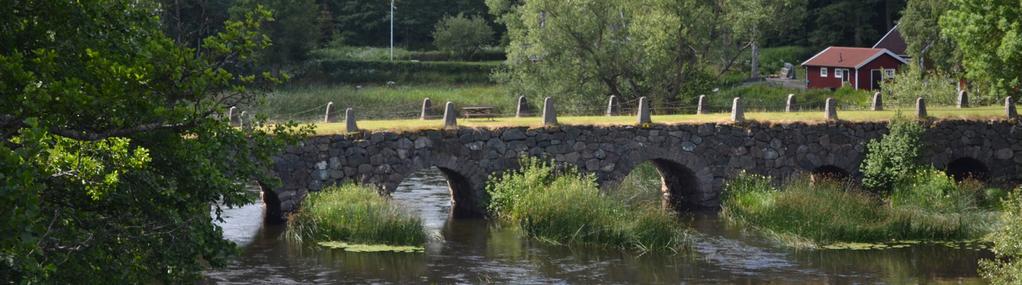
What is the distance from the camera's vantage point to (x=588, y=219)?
83.5 feet

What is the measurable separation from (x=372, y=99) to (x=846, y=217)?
31.2 metres

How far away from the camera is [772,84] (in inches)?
2470

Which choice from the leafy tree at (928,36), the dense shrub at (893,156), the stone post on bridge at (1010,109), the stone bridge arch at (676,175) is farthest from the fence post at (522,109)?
the leafy tree at (928,36)

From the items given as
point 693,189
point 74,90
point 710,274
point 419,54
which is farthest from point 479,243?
point 419,54

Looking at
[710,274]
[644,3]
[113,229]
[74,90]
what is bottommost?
[710,274]

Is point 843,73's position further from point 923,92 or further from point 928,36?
point 923,92

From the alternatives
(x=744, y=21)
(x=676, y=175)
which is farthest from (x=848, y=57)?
(x=676, y=175)

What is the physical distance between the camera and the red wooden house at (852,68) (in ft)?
203

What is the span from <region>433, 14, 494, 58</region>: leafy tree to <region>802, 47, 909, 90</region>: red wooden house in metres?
18.7

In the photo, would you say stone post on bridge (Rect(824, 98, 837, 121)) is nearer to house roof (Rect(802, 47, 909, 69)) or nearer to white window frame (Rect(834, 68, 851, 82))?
house roof (Rect(802, 47, 909, 69))

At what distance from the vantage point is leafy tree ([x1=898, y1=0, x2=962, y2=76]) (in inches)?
2153

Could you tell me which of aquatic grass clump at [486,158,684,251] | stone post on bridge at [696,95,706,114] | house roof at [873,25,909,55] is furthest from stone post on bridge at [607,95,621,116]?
house roof at [873,25,909,55]

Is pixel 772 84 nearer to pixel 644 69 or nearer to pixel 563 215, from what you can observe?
pixel 644 69

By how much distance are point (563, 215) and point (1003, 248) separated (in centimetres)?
884
